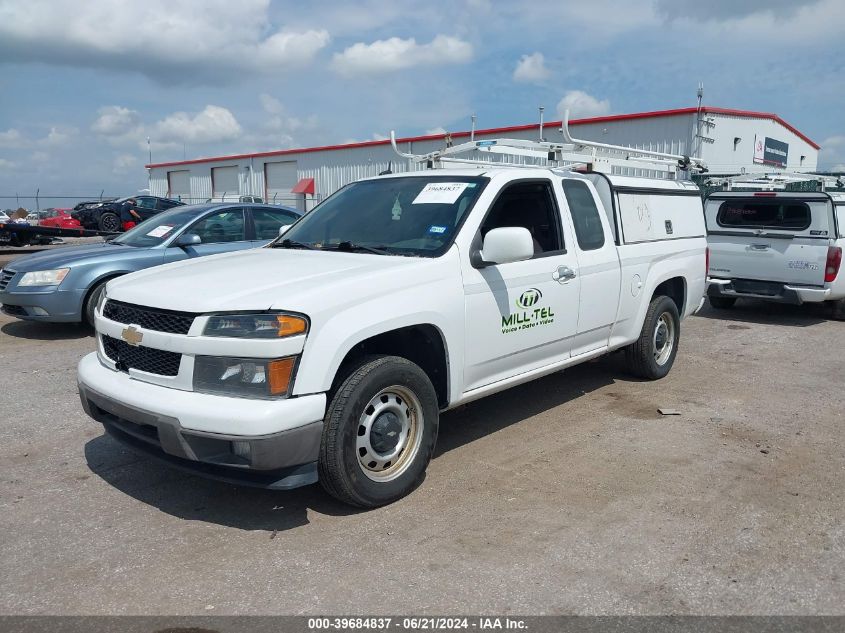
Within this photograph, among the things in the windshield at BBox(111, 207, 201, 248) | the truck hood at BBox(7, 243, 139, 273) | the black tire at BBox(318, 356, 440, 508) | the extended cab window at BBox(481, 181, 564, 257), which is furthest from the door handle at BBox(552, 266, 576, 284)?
the truck hood at BBox(7, 243, 139, 273)

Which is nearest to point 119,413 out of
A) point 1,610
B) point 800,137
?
point 1,610

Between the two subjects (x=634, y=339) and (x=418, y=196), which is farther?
(x=634, y=339)

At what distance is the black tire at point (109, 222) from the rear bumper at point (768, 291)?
67.7 feet

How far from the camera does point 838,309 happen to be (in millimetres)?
10508

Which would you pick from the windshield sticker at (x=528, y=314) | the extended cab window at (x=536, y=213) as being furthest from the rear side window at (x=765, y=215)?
the windshield sticker at (x=528, y=314)

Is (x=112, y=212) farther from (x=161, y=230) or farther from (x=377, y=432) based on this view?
(x=377, y=432)

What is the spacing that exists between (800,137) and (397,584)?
33.6 m

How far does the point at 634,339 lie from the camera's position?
6352 millimetres

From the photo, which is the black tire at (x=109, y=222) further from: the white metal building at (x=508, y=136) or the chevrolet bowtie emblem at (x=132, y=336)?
the chevrolet bowtie emblem at (x=132, y=336)

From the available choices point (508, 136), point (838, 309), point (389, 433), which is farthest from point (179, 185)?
point (389, 433)

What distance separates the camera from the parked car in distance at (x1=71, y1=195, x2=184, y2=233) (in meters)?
24.7

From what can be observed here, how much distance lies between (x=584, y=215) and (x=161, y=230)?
5574 mm

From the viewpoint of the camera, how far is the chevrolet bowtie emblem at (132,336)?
3795mm

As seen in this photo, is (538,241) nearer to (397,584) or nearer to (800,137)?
(397,584)
